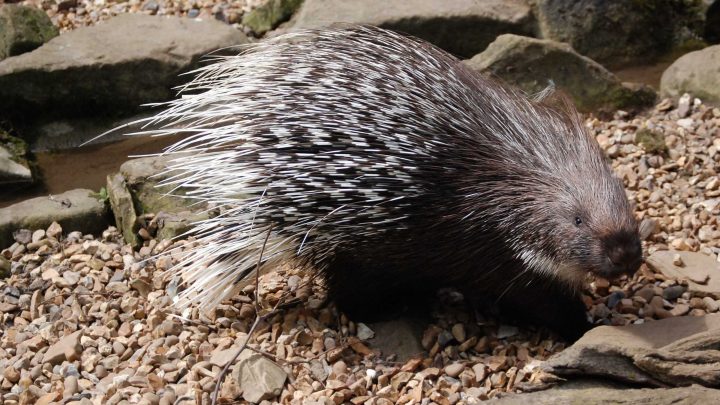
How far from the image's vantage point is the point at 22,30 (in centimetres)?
551

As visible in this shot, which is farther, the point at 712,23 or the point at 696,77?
the point at 712,23

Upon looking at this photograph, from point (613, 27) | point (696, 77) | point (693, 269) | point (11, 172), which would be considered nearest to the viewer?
point (693, 269)

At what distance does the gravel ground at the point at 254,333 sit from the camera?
3.07m

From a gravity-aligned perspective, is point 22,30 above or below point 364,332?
above

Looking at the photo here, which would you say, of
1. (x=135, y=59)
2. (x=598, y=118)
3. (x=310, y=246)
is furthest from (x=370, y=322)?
(x=135, y=59)

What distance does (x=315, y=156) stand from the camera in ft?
10.1

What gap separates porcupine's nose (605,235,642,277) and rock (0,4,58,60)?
13.0 feet

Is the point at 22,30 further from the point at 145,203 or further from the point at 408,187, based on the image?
the point at 408,187

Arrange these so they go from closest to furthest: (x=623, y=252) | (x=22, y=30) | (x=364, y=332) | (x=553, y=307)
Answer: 1. (x=623, y=252)
2. (x=553, y=307)
3. (x=364, y=332)
4. (x=22, y=30)

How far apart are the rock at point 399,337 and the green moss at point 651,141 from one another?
1756mm

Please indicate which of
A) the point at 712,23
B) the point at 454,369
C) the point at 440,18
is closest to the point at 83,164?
the point at 440,18

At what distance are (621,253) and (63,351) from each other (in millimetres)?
2012

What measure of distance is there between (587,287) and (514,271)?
572 millimetres

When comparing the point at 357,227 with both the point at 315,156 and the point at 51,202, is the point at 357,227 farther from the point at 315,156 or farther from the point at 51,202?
the point at 51,202
